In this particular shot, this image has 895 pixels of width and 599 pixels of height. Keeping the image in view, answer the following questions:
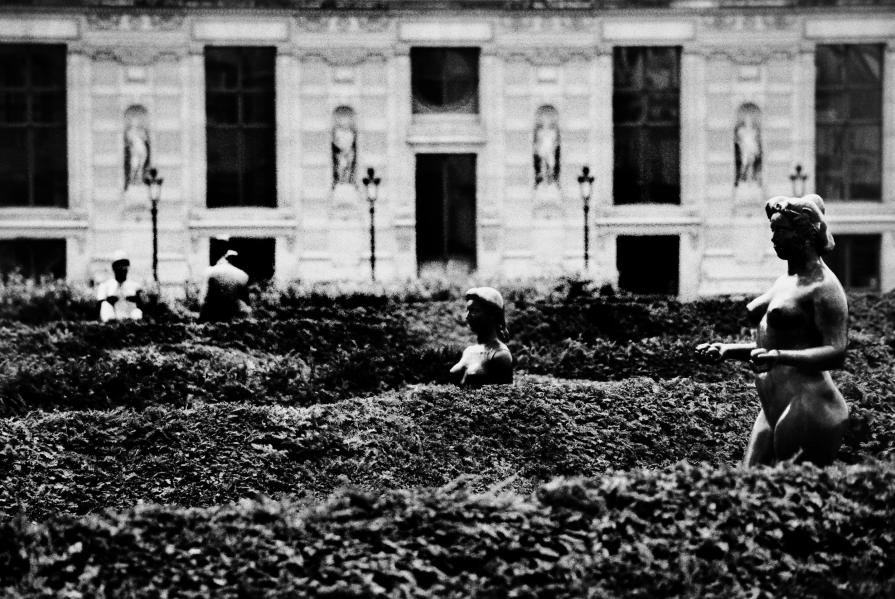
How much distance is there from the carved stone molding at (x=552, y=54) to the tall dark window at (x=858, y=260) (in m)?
8.24

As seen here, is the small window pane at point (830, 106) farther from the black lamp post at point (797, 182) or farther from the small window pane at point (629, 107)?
the small window pane at point (629, 107)

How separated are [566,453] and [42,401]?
6.55 meters

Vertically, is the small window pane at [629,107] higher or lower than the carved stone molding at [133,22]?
lower

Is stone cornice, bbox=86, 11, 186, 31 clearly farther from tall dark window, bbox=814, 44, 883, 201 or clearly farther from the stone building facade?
tall dark window, bbox=814, 44, 883, 201

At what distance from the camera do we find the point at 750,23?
38438 mm

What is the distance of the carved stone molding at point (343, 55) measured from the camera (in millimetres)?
37875

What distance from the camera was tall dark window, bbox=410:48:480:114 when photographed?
38281mm

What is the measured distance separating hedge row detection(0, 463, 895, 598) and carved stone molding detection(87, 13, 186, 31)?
30.1 m

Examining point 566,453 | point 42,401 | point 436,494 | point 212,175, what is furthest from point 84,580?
point 212,175

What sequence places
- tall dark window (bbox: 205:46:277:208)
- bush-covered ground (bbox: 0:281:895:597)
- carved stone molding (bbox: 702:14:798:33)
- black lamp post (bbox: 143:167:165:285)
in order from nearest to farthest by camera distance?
bush-covered ground (bbox: 0:281:895:597)
black lamp post (bbox: 143:167:165:285)
tall dark window (bbox: 205:46:277:208)
carved stone molding (bbox: 702:14:798:33)

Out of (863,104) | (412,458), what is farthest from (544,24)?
(412,458)

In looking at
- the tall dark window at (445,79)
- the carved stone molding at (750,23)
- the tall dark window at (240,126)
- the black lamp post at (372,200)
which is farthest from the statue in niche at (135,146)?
the carved stone molding at (750,23)

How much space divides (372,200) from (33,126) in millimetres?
9133

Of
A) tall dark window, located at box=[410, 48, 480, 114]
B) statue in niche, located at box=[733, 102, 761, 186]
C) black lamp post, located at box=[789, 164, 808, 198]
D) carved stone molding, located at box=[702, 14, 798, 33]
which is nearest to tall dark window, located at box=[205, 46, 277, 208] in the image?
tall dark window, located at box=[410, 48, 480, 114]
